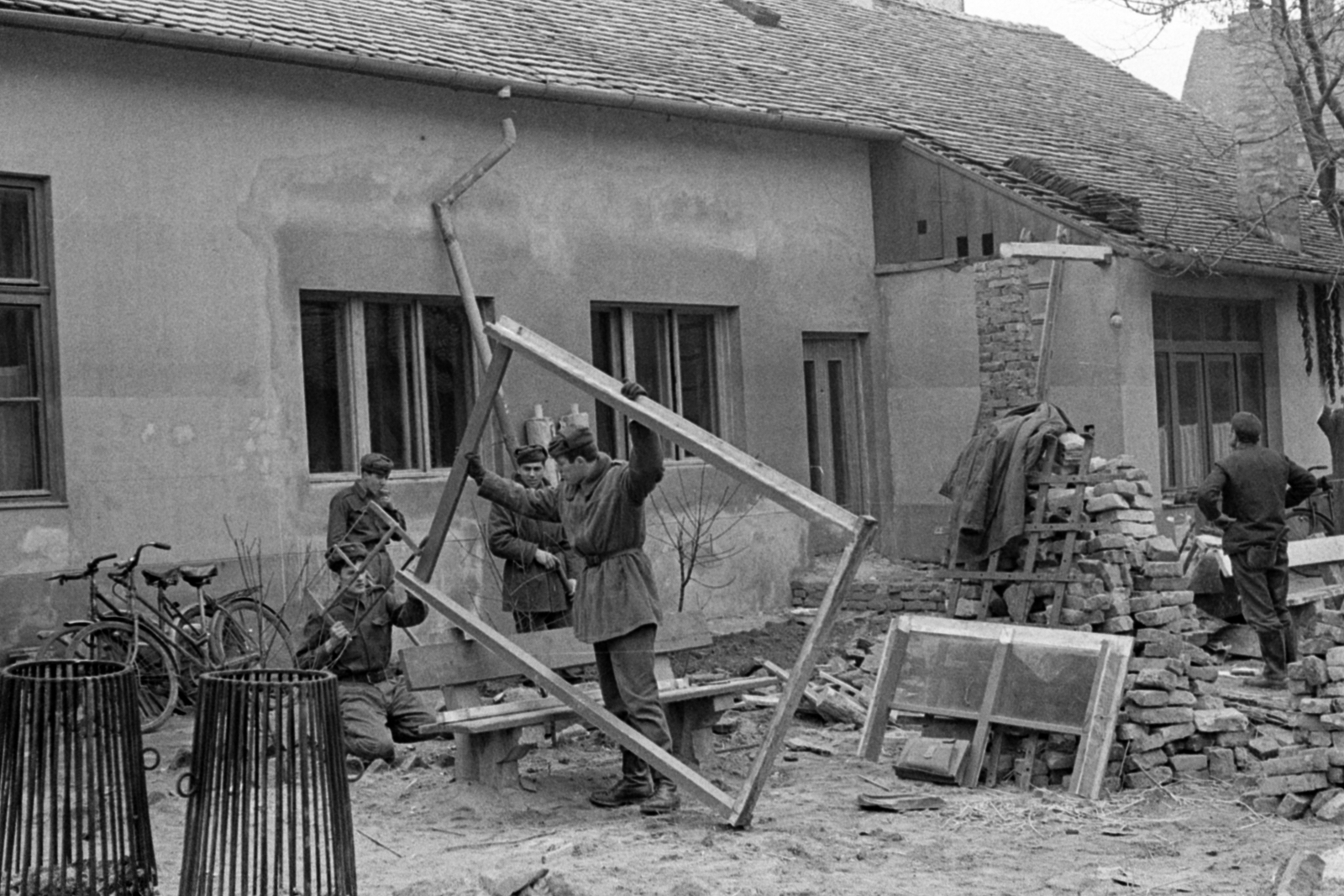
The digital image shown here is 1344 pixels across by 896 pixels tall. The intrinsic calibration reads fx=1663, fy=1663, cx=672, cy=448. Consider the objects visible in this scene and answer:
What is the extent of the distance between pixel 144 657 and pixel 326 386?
3.04 m

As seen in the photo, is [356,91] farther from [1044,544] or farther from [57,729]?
[57,729]

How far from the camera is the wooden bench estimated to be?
8.41 m

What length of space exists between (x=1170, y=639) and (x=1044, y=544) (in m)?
1.03

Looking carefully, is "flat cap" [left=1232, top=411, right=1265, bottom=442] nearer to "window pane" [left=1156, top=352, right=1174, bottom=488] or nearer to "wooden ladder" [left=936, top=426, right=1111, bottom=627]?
→ "wooden ladder" [left=936, top=426, right=1111, bottom=627]

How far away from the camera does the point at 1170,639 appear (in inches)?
373

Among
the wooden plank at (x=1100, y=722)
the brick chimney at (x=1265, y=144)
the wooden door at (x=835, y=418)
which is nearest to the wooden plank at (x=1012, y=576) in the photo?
the wooden plank at (x=1100, y=722)

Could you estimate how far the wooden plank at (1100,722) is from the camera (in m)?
8.58

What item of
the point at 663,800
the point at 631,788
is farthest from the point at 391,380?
the point at 663,800

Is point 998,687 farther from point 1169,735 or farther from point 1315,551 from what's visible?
point 1315,551

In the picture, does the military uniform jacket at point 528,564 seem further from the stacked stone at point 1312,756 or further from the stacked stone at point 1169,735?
the stacked stone at point 1312,756

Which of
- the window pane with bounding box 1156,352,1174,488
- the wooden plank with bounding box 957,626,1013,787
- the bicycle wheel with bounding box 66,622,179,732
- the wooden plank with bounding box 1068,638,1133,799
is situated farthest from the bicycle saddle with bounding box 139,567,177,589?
the window pane with bounding box 1156,352,1174,488

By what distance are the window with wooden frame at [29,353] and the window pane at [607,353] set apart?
16.1 feet

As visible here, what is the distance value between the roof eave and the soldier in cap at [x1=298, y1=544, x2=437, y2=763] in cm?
397

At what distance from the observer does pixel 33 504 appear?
1077 centimetres
